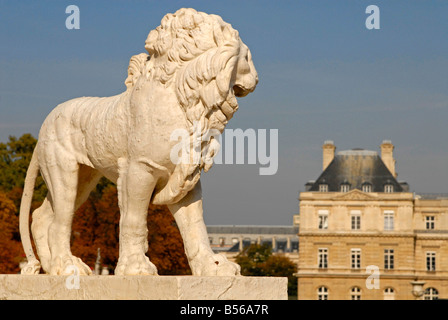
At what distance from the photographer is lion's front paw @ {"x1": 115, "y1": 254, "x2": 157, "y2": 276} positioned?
6305mm

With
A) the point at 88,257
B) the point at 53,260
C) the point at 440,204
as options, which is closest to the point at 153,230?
the point at 88,257

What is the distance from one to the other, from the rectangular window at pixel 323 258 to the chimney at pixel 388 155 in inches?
351

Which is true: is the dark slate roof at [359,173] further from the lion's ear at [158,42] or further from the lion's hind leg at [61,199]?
the lion's ear at [158,42]

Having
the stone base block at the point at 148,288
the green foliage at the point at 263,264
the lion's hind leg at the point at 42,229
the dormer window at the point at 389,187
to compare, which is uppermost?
the dormer window at the point at 389,187

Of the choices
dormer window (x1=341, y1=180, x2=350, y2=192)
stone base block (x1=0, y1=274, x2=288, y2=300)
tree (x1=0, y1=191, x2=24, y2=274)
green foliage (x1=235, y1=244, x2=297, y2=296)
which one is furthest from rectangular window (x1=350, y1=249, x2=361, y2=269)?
stone base block (x1=0, y1=274, x2=288, y2=300)

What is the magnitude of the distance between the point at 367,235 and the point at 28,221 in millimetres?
60182

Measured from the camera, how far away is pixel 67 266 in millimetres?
6766

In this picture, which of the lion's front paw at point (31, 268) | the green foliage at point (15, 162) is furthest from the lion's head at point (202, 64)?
the green foliage at point (15, 162)

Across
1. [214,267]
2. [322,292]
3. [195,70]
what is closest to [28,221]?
[214,267]

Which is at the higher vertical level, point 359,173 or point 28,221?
point 359,173

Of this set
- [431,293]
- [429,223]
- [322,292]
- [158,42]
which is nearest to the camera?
[158,42]

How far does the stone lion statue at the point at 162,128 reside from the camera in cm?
630

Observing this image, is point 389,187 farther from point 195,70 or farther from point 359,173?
point 195,70
